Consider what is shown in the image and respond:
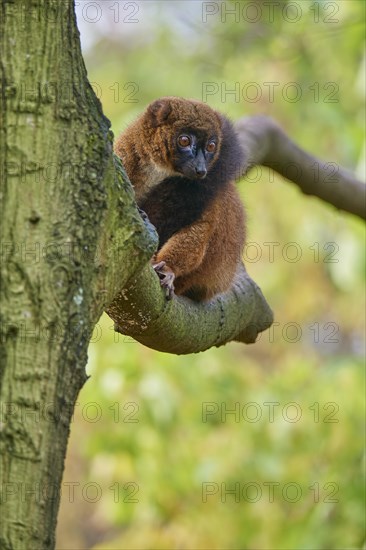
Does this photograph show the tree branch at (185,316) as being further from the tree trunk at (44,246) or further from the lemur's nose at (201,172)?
the tree trunk at (44,246)

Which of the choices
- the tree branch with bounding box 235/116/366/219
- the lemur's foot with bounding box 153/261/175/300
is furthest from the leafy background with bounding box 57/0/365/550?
the lemur's foot with bounding box 153/261/175/300

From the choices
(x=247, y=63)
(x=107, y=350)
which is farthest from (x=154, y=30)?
(x=107, y=350)

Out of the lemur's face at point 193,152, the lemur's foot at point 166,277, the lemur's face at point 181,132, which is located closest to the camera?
the lemur's foot at point 166,277

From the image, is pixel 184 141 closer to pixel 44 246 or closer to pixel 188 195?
pixel 188 195

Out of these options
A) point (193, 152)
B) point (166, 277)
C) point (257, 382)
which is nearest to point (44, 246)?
point (166, 277)

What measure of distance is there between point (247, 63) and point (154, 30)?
1612 millimetres

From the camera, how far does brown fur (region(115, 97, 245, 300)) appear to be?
142 inches

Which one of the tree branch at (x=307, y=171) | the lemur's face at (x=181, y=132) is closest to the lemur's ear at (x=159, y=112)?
the lemur's face at (x=181, y=132)

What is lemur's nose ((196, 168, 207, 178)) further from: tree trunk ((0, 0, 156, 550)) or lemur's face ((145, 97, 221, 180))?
tree trunk ((0, 0, 156, 550))

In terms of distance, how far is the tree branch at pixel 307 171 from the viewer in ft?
16.4

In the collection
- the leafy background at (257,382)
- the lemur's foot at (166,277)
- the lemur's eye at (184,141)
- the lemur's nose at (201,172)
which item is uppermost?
A: the lemur's eye at (184,141)

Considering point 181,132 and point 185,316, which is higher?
point 181,132

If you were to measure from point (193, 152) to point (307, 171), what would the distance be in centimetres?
133

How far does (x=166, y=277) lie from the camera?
10.5ft
